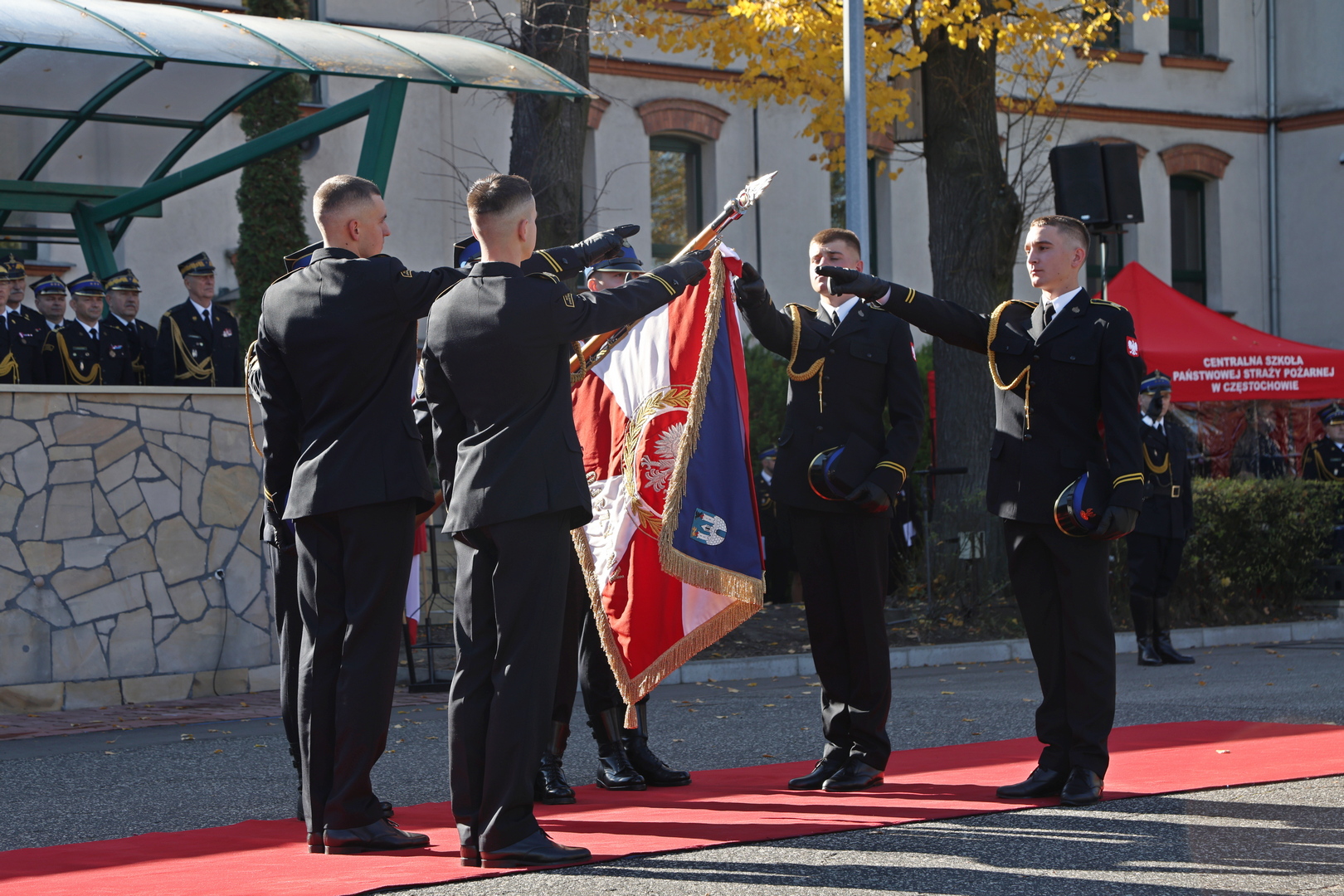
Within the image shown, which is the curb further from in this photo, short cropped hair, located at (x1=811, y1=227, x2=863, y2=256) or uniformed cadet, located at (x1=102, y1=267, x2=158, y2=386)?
uniformed cadet, located at (x1=102, y1=267, x2=158, y2=386)

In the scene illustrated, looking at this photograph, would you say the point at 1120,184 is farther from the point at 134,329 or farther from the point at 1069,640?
the point at 134,329

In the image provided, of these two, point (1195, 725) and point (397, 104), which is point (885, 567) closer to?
point (1195, 725)

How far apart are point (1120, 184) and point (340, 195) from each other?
8589 millimetres

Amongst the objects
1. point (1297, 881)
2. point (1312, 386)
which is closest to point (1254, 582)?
point (1312, 386)

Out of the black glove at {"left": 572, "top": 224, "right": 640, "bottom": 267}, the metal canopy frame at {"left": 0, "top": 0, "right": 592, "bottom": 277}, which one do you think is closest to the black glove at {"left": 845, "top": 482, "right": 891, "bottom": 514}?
the black glove at {"left": 572, "top": 224, "right": 640, "bottom": 267}

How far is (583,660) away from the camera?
6.81 metres

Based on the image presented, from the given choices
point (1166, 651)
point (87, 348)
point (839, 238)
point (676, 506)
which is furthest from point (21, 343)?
point (1166, 651)

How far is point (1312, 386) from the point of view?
1794 cm

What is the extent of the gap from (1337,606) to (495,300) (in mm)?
11683

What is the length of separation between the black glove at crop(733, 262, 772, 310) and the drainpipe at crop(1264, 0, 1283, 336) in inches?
915

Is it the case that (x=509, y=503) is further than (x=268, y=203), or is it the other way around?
(x=268, y=203)

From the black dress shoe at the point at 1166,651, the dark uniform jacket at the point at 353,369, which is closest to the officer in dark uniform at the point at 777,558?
the black dress shoe at the point at 1166,651

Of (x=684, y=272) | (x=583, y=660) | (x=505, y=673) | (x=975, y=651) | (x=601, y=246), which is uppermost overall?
(x=601, y=246)

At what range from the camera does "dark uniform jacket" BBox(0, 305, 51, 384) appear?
1177 centimetres
